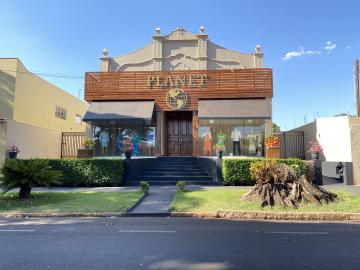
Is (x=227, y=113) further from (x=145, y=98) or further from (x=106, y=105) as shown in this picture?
(x=106, y=105)

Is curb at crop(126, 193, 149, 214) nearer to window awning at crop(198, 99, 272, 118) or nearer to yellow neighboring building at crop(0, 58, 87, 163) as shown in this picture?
window awning at crop(198, 99, 272, 118)

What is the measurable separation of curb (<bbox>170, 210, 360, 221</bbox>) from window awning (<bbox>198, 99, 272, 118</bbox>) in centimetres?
969

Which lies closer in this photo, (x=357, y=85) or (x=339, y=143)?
(x=339, y=143)

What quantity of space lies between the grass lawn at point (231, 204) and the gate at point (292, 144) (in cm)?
983

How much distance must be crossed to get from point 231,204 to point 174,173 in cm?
672

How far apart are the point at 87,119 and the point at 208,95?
7184mm

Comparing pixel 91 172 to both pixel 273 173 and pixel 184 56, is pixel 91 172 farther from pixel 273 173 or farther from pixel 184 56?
pixel 184 56

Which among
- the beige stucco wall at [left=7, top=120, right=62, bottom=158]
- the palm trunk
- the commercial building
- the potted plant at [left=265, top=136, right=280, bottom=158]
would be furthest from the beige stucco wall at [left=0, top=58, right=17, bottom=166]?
the commercial building

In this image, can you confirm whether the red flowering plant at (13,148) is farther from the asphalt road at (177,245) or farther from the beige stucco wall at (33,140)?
the asphalt road at (177,245)

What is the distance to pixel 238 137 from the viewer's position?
1928 centimetres

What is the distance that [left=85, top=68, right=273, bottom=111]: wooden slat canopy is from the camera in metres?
20.0

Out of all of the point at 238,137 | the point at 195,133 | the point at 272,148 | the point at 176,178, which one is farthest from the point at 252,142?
the point at 176,178

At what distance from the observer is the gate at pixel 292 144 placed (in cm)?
2140

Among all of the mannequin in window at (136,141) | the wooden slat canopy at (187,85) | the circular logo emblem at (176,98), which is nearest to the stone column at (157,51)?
the wooden slat canopy at (187,85)
